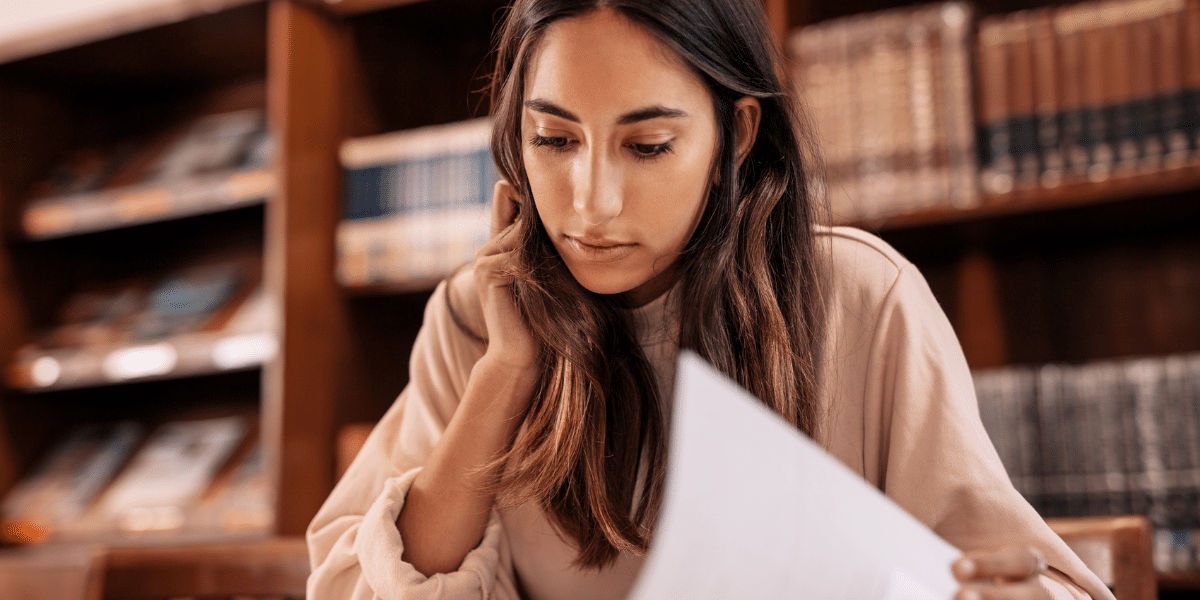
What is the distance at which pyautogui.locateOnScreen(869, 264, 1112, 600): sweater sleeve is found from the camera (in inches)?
29.4

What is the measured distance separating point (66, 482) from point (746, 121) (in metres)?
1.96

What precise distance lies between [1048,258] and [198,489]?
1726 millimetres

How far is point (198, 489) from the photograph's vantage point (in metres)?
2.06

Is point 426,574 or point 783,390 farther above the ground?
point 783,390

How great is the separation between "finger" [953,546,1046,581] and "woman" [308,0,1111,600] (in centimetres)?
14

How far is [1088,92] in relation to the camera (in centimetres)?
145

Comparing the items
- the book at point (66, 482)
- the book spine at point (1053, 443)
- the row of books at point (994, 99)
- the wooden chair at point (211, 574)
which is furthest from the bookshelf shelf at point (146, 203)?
the book spine at point (1053, 443)

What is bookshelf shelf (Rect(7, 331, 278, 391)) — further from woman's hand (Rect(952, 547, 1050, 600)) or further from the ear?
woman's hand (Rect(952, 547, 1050, 600))

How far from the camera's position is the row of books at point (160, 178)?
203 cm

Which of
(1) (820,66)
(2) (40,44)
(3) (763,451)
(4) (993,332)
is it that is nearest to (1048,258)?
(4) (993,332)

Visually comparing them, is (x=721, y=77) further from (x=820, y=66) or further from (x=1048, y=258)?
(x=1048, y=258)

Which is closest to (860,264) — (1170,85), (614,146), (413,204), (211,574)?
(614,146)

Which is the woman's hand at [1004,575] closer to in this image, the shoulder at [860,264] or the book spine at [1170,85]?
the shoulder at [860,264]

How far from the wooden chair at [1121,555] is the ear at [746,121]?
501mm
